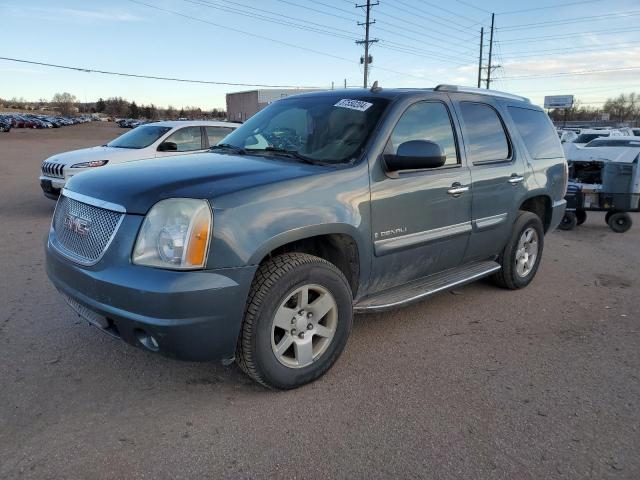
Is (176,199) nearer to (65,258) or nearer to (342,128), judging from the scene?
(65,258)

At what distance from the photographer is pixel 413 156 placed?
139 inches

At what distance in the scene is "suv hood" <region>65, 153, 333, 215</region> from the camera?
2805 millimetres

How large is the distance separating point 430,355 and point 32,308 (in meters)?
3.40

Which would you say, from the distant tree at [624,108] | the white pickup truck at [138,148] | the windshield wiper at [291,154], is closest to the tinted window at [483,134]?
the windshield wiper at [291,154]

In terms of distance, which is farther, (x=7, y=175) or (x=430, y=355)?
(x=7, y=175)

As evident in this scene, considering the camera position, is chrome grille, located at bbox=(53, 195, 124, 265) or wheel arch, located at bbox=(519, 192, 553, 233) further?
wheel arch, located at bbox=(519, 192, 553, 233)

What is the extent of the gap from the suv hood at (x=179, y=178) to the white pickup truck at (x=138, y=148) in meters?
5.48

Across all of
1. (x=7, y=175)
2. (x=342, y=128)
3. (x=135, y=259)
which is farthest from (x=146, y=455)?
(x=7, y=175)

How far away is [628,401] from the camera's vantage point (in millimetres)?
3188

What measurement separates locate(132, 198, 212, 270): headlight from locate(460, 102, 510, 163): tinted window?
2547 millimetres

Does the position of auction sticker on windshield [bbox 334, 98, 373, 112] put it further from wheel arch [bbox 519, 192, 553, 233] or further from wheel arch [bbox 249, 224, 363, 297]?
wheel arch [bbox 519, 192, 553, 233]

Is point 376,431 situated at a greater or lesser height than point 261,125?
lesser

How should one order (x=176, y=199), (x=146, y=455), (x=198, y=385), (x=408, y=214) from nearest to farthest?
(x=146, y=455)
(x=176, y=199)
(x=198, y=385)
(x=408, y=214)

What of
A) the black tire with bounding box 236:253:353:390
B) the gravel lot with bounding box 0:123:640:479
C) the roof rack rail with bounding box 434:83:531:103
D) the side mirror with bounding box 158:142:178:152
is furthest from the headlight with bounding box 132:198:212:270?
the side mirror with bounding box 158:142:178:152
